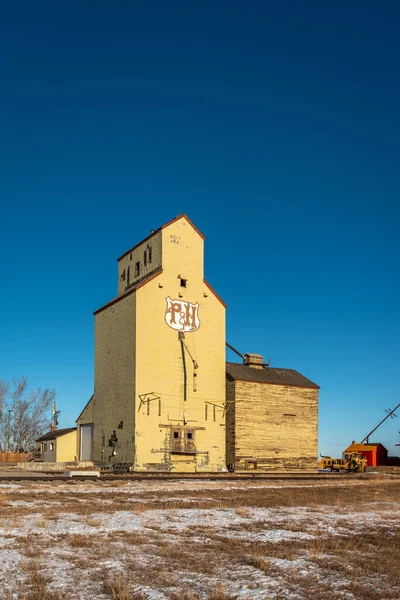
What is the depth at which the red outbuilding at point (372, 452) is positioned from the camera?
60312 millimetres

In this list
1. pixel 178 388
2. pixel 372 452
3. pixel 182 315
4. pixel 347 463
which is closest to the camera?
pixel 178 388

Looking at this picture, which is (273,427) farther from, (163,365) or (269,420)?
(163,365)

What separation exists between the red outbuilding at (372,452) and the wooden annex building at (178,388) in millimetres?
14455

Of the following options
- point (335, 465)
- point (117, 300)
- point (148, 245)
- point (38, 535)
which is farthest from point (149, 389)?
point (38, 535)

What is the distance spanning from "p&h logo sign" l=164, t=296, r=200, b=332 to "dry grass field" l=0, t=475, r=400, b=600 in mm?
26092

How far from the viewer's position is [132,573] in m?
7.29

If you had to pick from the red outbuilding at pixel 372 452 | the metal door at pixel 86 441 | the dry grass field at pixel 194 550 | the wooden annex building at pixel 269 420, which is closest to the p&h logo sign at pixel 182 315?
the wooden annex building at pixel 269 420

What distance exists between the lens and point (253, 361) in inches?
1960

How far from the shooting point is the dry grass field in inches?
262

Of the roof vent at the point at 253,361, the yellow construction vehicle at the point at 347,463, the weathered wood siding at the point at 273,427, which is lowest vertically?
the yellow construction vehicle at the point at 347,463

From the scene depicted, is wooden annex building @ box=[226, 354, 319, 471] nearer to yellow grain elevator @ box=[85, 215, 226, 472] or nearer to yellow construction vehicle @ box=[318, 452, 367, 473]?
yellow grain elevator @ box=[85, 215, 226, 472]

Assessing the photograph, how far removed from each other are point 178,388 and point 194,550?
32.5m

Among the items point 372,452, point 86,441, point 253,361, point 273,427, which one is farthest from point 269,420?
point 372,452

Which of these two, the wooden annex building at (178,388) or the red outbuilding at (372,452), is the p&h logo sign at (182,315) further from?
the red outbuilding at (372,452)
